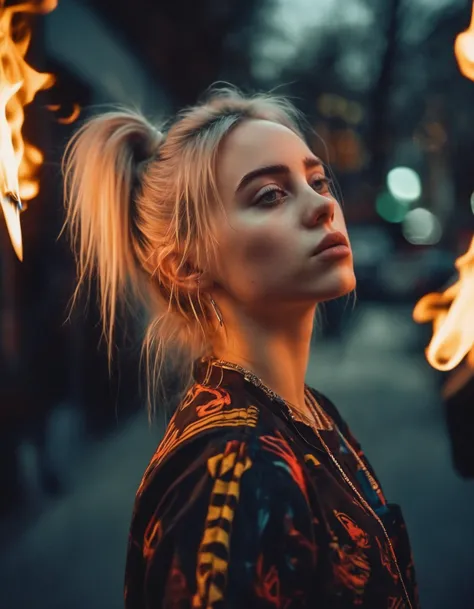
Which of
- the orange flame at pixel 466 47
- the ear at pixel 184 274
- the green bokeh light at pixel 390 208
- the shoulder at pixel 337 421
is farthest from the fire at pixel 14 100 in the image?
the green bokeh light at pixel 390 208

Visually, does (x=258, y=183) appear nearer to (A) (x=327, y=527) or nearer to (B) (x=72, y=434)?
(A) (x=327, y=527)

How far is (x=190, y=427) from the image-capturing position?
120 cm

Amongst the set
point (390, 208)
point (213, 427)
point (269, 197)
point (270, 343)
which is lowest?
point (213, 427)

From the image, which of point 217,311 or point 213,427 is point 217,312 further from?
point 213,427

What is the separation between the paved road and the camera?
131 inches

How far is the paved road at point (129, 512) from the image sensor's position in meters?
3.34

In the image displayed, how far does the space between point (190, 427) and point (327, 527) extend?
274 millimetres

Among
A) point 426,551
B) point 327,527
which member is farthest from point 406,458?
point 327,527

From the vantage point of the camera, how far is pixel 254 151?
140cm

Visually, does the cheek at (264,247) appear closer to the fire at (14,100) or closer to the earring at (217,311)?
the earring at (217,311)

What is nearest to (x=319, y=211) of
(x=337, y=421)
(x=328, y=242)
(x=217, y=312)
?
(x=328, y=242)

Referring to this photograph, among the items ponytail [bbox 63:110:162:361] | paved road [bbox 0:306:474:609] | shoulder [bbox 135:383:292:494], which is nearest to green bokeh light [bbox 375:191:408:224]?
paved road [bbox 0:306:474:609]

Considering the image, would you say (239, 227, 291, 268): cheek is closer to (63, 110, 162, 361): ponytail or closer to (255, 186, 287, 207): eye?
(255, 186, 287, 207): eye

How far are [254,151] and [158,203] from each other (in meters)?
0.23
